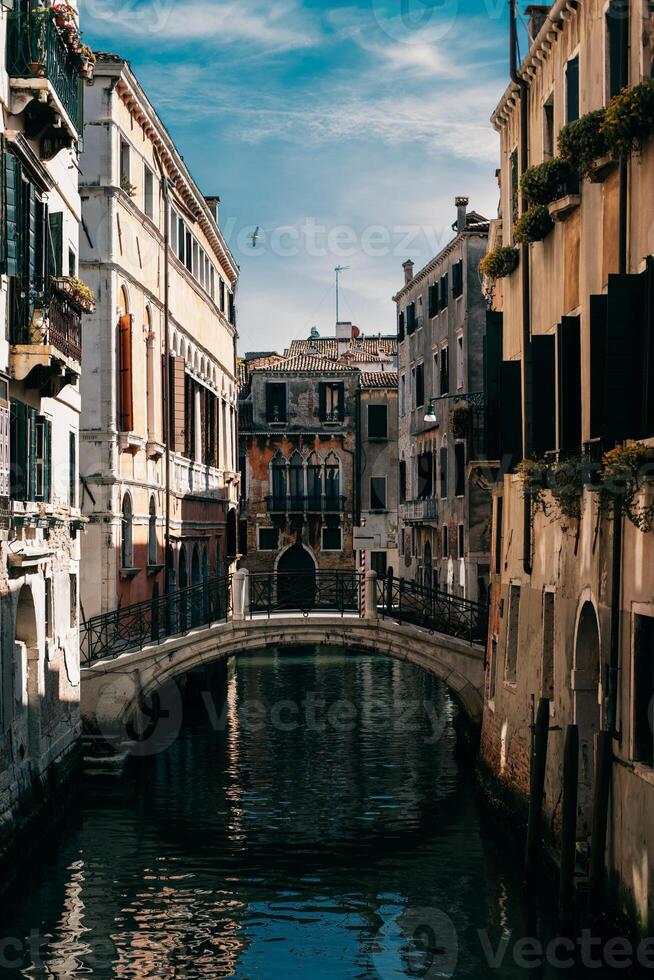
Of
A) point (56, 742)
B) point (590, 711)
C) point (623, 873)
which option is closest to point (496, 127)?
point (590, 711)

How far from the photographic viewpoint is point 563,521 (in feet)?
46.6

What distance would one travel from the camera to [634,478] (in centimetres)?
1092

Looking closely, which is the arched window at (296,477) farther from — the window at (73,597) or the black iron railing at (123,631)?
the window at (73,597)

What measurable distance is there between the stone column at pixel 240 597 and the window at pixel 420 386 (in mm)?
17534

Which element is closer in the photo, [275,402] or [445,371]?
[445,371]

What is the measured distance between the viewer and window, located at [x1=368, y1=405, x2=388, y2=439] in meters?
47.9

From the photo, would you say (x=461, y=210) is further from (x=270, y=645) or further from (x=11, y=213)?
(x=11, y=213)

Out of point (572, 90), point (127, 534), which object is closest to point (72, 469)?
point (127, 534)

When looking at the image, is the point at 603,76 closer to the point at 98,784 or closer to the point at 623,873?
the point at 623,873

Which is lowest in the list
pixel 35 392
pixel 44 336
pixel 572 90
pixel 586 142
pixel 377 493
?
pixel 377 493

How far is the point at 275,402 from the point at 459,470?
1509 cm

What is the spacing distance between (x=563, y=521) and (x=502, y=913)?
3.83m

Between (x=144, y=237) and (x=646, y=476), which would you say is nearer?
(x=646, y=476)

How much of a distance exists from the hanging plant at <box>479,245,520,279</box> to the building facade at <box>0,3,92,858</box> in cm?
503
